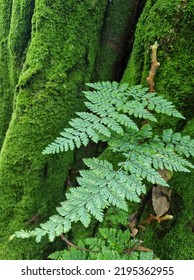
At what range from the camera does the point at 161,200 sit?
2.32 m

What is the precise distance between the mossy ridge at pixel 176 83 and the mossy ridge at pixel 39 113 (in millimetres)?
711

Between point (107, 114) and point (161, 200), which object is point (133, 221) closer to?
point (161, 200)

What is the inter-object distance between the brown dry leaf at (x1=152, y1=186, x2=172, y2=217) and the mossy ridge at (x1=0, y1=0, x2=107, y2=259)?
0.95 metres

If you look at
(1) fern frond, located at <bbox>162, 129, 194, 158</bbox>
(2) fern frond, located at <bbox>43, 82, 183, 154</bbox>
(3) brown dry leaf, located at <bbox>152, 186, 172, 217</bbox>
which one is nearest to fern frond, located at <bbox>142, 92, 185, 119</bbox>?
(2) fern frond, located at <bbox>43, 82, 183, 154</bbox>

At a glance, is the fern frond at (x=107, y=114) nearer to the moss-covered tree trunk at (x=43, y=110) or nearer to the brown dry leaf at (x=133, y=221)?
the moss-covered tree trunk at (x=43, y=110)

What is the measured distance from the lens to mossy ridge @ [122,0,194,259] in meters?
2.25

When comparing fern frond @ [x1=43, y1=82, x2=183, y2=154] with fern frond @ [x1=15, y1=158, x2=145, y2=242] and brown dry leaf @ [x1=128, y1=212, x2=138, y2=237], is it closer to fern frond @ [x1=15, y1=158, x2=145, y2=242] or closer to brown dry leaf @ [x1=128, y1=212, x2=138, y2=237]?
fern frond @ [x1=15, y1=158, x2=145, y2=242]

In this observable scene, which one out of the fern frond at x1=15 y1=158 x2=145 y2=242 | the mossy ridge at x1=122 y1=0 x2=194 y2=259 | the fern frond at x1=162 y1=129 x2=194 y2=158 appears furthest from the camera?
the mossy ridge at x1=122 y1=0 x2=194 y2=259

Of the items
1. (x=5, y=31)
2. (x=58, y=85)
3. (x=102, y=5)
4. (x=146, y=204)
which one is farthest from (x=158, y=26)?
(x=5, y=31)

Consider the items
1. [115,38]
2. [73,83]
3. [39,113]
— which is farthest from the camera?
[115,38]

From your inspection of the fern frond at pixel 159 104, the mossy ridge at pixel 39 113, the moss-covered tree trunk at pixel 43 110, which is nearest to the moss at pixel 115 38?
the moss-covered tree trunk at pixel 43 110

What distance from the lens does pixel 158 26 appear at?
233 centimetres

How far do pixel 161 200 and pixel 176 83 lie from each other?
2.97ft

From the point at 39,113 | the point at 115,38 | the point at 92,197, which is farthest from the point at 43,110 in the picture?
the point at 92,197
